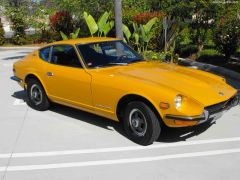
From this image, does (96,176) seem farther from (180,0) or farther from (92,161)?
(180,0)

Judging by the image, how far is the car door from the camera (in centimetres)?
645

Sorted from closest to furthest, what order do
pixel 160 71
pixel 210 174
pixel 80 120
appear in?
pixel 210 174 < pixel 160 71 < pixel 80 120

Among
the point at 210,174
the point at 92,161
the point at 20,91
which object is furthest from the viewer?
the point at 20,91

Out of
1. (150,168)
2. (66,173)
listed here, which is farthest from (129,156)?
(66,173)

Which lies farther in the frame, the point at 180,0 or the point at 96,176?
the point at 180,0

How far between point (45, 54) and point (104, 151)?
9.39 feet

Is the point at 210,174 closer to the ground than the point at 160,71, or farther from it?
closer to the ground

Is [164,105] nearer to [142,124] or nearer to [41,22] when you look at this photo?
[142,124]

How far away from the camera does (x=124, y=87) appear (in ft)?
18.9

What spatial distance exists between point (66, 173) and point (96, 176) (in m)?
0.41

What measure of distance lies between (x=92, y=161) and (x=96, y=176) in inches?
19.0

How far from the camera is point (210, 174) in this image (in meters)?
4.75

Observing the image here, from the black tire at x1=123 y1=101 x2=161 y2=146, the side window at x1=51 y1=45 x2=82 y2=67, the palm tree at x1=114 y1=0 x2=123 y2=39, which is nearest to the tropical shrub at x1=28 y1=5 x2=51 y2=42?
the palm tree at x1=114 y1=0 x2=123 y2=39

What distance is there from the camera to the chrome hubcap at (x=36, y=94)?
774 centimetres
